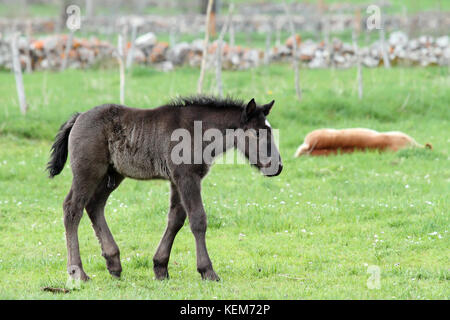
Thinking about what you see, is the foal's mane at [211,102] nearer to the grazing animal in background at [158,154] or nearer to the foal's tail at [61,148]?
the grazing animal in background at [158,154]

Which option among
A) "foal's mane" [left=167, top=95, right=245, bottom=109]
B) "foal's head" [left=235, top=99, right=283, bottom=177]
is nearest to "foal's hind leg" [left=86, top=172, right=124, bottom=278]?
"foal's mane" [left=167, top=95, right=245, bottom=109]

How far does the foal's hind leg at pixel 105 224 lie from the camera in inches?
300

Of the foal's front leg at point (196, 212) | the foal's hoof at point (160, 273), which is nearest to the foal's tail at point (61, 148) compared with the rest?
the foal's front leg at point (196, 212)

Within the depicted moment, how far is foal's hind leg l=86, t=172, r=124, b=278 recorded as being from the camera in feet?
25.0

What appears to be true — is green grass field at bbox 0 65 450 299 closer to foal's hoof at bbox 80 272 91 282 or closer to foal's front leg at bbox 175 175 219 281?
foal's hoof at bbox 80 272 91 282

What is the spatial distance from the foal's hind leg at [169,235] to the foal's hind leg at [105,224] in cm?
47

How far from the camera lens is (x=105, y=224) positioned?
7.74 meters

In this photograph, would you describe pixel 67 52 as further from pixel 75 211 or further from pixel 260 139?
pixel 260 139

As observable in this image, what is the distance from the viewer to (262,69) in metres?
22.3

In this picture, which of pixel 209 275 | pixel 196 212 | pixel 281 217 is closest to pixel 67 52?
pixel 281 217
